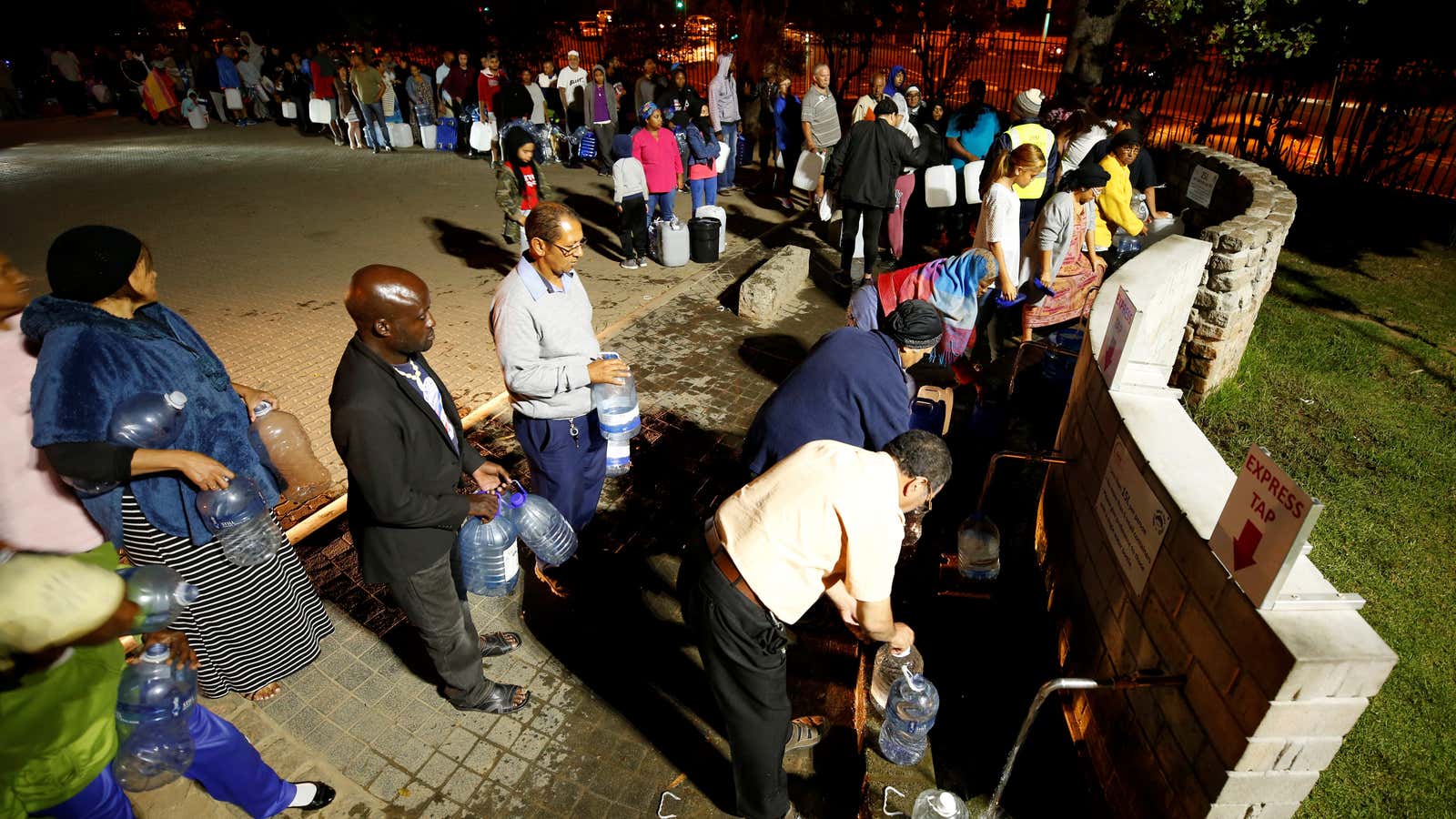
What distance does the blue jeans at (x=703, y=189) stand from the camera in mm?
10711

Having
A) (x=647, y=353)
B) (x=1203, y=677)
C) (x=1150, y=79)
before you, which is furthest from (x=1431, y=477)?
(x=1150, y=79)

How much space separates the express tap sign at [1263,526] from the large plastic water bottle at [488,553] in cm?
328

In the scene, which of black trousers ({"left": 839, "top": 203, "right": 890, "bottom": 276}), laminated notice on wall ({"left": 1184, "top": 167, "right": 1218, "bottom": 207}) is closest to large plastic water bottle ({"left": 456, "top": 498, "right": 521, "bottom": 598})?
black trousers ({"left": 839, "top": 203, "right": 890, "bottom": 276})

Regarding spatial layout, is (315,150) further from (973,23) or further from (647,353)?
(973,23)

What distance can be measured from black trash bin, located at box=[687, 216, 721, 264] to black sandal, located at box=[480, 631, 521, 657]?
687 cm

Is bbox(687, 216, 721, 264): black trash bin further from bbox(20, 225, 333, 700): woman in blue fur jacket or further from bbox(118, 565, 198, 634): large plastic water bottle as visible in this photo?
bbox(118, 565, 198, 634): large plastic water bottle

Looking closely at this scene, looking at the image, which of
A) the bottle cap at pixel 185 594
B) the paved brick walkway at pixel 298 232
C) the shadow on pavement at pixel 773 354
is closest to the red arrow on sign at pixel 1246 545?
the bottle cap at pixel 185 594

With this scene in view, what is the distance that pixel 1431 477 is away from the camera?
6.04 meters

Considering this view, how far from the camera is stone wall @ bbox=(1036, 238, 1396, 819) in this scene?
228 centimetres

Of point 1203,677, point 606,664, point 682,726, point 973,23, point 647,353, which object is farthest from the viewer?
point 973,23

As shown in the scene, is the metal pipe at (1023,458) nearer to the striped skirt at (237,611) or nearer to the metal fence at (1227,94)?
the striped skirt at (237,611)

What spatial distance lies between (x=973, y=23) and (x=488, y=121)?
12609mm

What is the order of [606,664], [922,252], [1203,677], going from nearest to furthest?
[1203,677], [606,664], [922,252]

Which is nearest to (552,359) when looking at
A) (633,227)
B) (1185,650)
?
(1185,650)
